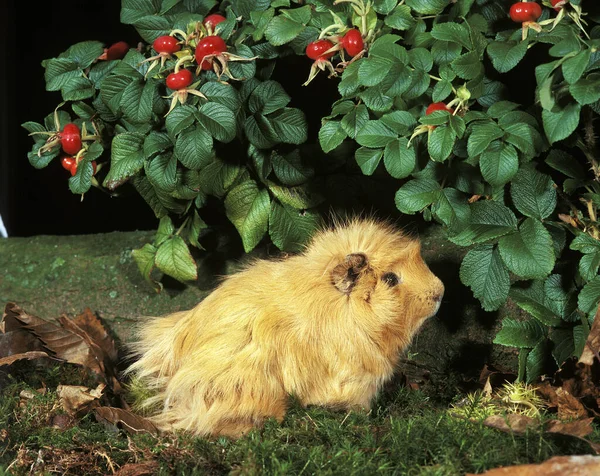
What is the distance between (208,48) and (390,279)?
1.07 m

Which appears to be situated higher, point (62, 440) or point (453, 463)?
point (453, 463)

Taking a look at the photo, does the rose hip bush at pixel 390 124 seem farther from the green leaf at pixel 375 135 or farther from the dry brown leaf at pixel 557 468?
the dry brown leaf at pixel 557 468

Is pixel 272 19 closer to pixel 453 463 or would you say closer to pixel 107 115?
pixel 107 115

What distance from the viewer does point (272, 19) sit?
2650 mm

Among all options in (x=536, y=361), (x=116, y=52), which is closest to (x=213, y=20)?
(x=116, y=52)

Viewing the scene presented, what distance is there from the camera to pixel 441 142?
2.40 m

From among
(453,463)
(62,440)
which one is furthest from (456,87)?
(62,440)

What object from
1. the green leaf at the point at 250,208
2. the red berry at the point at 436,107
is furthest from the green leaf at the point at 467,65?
the green leaf at the point at 250,208

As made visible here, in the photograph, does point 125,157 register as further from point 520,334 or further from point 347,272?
point 520,334

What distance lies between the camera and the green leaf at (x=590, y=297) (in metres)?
2.64

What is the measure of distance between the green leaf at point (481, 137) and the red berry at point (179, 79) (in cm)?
101

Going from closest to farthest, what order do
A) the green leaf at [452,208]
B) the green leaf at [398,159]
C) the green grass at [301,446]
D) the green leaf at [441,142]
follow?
the green grass at [301,446]
the green leaf at [441,142]
the green leaf at [398,159]
the green leaf at [452,208]

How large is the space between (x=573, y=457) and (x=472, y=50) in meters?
1.31

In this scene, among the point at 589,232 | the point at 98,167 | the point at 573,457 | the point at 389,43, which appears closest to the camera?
the point at 573,457
